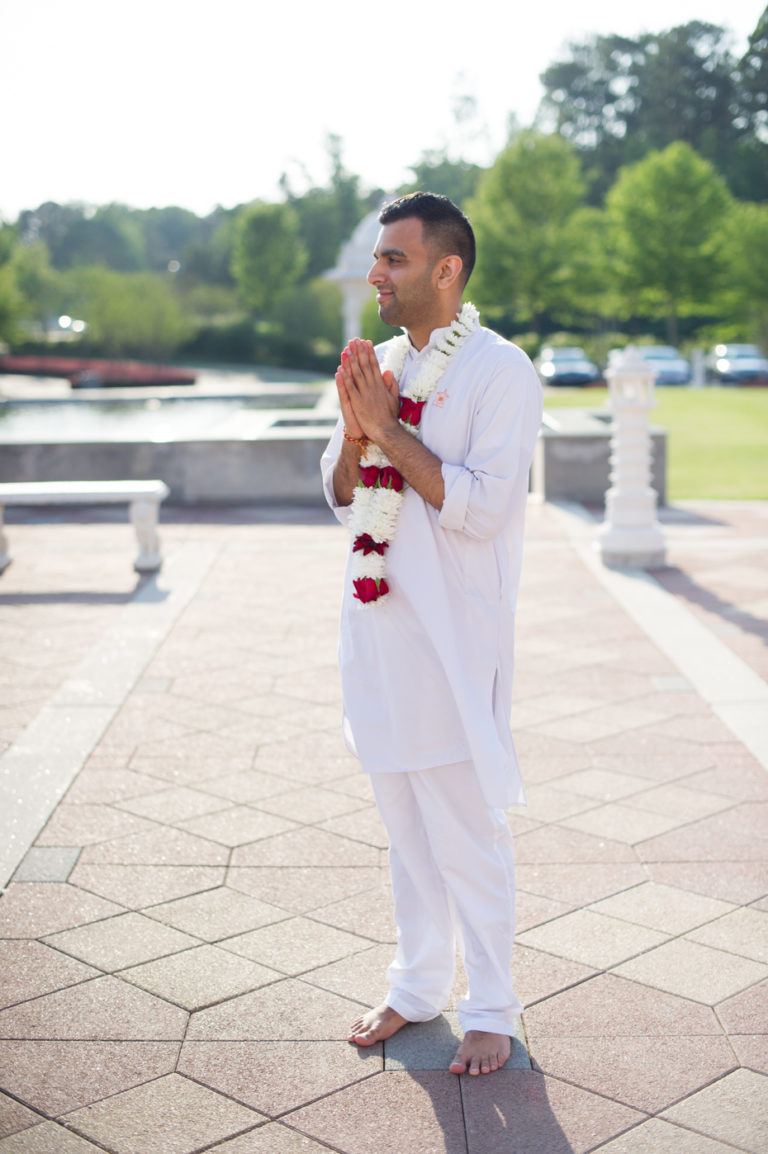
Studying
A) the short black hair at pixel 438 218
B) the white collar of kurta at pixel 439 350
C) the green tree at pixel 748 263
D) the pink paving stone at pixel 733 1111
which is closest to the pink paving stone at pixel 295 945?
the pink paving stone at pixel 733 1111

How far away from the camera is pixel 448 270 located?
2.67 metres

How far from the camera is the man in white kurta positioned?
262cm

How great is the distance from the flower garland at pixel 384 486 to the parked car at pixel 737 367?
116 ft

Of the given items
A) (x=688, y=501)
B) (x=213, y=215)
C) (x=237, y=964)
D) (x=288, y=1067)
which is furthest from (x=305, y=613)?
(x=213, y=215)

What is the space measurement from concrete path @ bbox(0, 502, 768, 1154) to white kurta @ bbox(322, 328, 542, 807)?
26.4 inches

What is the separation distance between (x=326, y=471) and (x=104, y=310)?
48.1 m

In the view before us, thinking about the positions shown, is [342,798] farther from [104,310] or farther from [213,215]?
[213,215]

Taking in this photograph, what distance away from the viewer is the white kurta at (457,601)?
2602 mm

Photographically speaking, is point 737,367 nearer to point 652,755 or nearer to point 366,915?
point 652,755

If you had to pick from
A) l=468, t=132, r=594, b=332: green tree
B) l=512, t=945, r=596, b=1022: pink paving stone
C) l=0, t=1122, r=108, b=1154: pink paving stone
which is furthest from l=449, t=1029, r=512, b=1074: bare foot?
l=468, t=132, r=594, b=332: green tree

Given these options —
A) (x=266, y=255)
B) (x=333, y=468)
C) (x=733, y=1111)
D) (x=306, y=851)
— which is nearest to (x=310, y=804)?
(x=306, y=851)

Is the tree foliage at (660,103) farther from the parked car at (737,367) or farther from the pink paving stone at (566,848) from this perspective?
the pink paving stone at (566,848)

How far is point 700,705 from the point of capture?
18.1 feet

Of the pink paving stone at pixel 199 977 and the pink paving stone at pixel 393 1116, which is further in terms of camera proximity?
the pink paving stone at pixel 199 977
